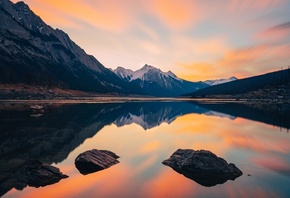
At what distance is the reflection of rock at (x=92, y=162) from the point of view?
2514 centimetres

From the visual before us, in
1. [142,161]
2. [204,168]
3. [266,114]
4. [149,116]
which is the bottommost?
[149,116]

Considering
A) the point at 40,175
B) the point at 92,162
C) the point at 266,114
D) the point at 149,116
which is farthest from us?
the point at 266,114

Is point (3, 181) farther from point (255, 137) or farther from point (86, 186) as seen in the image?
point (255, 137)

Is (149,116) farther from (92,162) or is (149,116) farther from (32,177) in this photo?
(32,177)

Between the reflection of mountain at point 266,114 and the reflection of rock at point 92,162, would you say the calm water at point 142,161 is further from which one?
the reflection of mountain at point 266,114

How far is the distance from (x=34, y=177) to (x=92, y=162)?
224 inches

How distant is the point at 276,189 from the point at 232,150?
585 inches

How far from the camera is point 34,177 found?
21.5 m

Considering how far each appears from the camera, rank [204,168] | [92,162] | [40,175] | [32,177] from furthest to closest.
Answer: [92,162] < [204,168] < [40,175] < [32,177]

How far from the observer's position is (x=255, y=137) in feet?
148

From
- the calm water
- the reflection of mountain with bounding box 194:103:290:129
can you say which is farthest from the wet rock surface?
the reflection of mountain with bounding box 194:103:290:129

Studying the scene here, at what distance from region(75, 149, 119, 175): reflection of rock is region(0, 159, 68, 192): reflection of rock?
2.73 metres

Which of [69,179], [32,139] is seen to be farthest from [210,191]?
[32,139]

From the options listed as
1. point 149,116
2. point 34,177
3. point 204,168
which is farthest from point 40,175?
point 149,116
